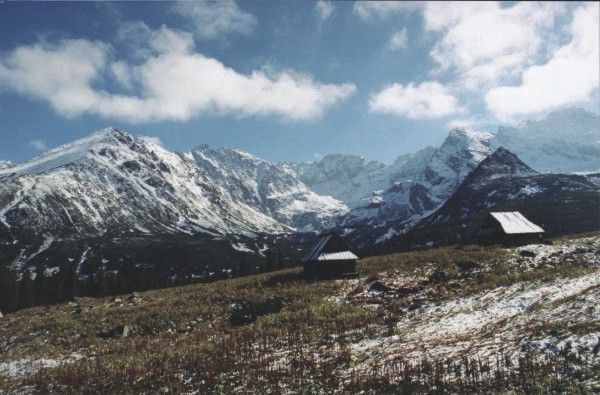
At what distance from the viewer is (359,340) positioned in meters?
21.0

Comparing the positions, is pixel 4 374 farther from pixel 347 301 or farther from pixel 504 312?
pixel 504 312

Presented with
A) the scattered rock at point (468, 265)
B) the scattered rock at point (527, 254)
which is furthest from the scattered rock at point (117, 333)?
the scattered rock at point (527, 254)

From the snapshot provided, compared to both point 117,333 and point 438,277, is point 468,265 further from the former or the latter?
point 117,333

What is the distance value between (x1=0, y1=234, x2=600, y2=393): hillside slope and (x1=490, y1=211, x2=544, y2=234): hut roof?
1466cm

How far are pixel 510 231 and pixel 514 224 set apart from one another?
2610 mm

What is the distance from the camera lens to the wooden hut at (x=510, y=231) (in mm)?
57719

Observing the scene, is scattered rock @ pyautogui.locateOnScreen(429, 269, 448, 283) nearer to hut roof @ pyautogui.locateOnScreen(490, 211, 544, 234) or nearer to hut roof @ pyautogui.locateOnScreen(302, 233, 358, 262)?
hut roof @ pyautogui.locateOnScreen(302, 233, 358, 262)

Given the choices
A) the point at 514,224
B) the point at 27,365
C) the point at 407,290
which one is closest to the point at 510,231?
the point at 514,224

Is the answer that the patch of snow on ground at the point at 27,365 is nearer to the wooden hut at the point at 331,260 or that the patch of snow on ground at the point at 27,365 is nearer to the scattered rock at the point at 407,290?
the scattered rock at the point at 407,290

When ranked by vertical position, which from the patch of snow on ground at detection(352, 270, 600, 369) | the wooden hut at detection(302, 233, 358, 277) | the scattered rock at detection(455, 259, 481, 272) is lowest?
the patch of snow on ground at detection(352, 270, 600, 369)

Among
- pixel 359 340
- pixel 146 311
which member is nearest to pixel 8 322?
pixel 146 311

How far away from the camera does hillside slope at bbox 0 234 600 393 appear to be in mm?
13977

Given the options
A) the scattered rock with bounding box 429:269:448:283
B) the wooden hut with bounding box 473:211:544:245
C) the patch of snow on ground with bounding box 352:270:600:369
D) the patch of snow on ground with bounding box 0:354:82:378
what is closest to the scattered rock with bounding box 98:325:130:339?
the patch of snow on ground with bounding box 0:354:82:378

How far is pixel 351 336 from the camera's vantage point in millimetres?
21984
